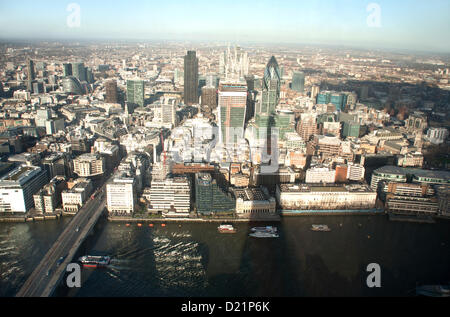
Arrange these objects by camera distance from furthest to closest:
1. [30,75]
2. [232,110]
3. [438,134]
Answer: [30,75], [438,134], [232,110]

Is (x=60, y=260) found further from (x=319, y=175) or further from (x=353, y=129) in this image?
(x=353, y=129)

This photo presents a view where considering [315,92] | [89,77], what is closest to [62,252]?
[315,92]

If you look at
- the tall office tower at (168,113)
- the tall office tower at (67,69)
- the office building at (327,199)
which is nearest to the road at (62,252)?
the office building at (327,199)

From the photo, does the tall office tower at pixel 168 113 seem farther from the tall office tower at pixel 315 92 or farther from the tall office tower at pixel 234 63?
the tall office tower at pixel 315 92

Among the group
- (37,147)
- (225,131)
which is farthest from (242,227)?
(37,147)

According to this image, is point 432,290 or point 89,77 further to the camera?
point 89,77

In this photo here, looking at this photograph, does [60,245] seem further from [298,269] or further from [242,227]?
[298,269]
